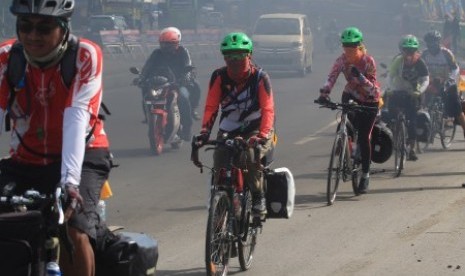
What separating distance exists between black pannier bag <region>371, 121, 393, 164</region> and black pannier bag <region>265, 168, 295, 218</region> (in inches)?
183

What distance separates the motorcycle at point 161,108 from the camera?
18000 millimetres

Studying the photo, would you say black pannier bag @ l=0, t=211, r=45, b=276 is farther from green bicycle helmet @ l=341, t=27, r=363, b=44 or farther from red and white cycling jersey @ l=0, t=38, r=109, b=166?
green bicycle helmet @ l=341, t=27, r=363, b=44

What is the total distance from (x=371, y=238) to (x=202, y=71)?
100 feet

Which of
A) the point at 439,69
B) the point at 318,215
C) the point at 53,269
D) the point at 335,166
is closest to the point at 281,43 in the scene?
the point at 439,69

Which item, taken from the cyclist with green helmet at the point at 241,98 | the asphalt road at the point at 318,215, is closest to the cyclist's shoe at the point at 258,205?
the cyclist with green helmet at the point at 241,98

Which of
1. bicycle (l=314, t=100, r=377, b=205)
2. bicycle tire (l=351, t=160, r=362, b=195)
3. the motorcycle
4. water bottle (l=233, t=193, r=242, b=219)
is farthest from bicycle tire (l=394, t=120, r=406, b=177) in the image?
water bottle (l=233, t=193, r=242, b=219)

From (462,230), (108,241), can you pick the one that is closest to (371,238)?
(462,230)

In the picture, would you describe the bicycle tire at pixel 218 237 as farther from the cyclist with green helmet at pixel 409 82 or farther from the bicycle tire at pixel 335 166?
the cyclist with green helmet at pixel 409 82

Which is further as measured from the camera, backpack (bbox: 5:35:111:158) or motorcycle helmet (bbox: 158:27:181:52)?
motorcycle helmet (bbox: 158:27:181:52)

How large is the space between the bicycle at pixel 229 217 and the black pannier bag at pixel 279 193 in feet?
0.41

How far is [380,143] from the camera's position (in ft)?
44.8

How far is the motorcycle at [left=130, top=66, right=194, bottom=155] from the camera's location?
1800 centimetres

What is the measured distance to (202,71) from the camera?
133 ft

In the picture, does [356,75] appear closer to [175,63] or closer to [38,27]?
[175,63]
